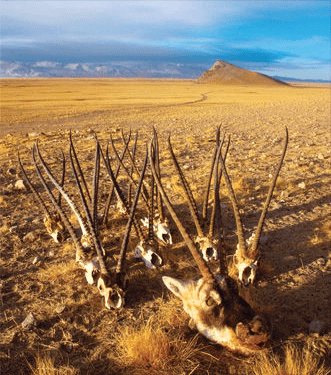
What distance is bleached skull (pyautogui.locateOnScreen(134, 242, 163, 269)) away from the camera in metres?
3.71

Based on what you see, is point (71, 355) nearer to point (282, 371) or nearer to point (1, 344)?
point (1, 344)

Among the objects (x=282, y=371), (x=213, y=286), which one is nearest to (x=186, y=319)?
(x=213, y=286)

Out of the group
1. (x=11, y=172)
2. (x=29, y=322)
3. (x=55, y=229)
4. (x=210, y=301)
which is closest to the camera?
(x=210, y=301)

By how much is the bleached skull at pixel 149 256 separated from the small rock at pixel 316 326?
5.64 ft

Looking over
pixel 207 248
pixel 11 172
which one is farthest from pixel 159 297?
pixel 11 172

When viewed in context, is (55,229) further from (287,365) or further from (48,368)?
(287,365)

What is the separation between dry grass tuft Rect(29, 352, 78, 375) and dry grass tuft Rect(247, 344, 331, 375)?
143 centimetres

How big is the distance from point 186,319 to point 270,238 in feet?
7.02

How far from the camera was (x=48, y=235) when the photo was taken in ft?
15.6

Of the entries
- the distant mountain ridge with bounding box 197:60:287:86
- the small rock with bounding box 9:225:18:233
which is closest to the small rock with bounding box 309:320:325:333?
the small rock with bounding box 9:225:18:233

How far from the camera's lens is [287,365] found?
88.2 inches

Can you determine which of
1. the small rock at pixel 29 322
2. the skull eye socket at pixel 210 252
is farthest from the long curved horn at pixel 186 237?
the small rock at pixel 29 322

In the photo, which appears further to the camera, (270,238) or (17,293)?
(270,238)

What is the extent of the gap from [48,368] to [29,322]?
768 millimetres
